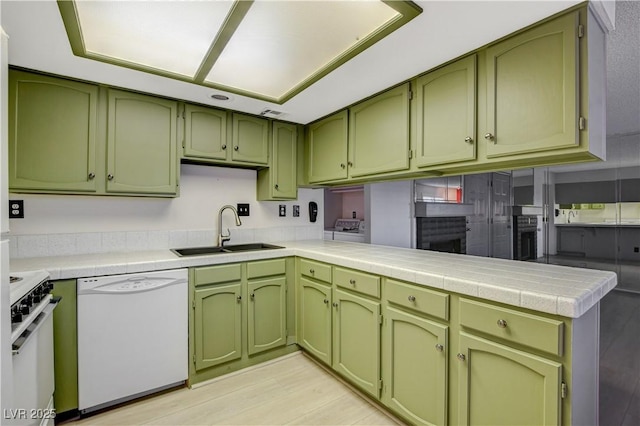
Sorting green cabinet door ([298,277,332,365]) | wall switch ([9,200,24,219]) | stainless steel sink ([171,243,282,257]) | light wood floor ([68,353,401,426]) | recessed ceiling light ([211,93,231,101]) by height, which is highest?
recessed ceiling light ([211,93,231,101])

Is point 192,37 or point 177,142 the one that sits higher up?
point 192,37

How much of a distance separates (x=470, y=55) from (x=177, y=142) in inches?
82.0

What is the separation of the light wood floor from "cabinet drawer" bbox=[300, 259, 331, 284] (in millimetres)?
742

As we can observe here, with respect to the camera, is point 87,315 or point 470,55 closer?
point 470,55

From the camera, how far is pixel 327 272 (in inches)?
87.3

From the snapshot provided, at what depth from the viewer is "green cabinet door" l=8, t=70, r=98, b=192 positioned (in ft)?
5.93

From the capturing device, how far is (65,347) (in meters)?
1.71

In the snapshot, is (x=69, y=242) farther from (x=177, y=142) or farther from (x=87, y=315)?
(x=177, y=142)

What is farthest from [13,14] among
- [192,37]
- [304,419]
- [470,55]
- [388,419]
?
[388,419]

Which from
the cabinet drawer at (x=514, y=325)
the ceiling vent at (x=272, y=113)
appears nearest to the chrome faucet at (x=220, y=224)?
the ceiling vent at (x=272, y=113)

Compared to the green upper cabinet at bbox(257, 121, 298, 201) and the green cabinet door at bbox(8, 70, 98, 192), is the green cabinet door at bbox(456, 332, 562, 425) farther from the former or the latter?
the green cabinet door at bbox(8, 70, 98, 192)

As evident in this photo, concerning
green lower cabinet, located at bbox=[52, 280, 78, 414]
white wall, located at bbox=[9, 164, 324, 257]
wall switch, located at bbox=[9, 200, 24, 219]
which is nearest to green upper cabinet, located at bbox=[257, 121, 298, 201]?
white wall, located at bbox=[9, 164, 324, 257]

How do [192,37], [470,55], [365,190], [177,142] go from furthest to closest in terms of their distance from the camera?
[365,190] → [177,142] → [470,55] → [192,37]

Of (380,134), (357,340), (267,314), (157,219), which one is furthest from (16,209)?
(380,134)
